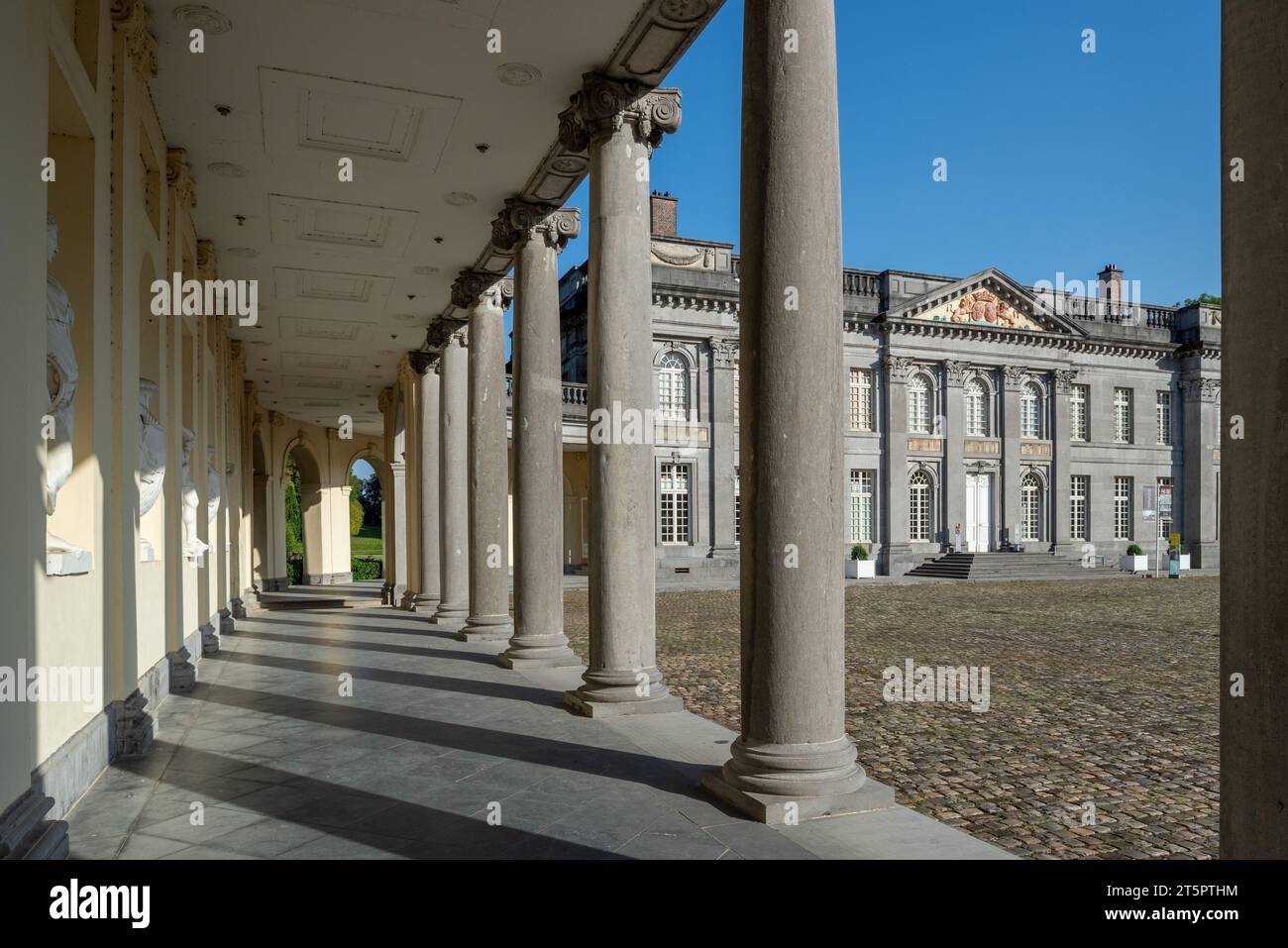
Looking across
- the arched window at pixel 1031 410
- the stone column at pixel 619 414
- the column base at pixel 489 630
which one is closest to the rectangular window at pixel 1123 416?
the arched window at pixel 1031 410

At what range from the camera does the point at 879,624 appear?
16922 mm

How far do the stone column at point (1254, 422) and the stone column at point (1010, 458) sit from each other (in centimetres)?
3944

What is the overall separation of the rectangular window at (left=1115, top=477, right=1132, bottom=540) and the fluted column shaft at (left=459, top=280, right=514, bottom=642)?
38.6 m

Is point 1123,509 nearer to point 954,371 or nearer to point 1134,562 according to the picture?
point 1134,562

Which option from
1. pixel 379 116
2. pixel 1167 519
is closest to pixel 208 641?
pixel 379 116

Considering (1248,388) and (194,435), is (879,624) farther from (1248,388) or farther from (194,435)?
(1248,388)

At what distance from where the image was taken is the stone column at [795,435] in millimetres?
4773

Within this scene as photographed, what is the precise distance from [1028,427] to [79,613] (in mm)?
41518

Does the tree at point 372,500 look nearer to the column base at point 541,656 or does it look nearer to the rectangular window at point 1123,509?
the rectangular window at point 1123,509

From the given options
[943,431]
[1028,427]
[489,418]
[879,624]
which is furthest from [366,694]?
[1028,427]

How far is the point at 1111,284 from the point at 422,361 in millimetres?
39868

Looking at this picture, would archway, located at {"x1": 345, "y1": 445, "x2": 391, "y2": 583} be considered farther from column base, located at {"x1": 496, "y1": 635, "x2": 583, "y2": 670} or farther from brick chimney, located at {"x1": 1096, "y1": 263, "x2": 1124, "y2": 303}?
brick chimney, located at {"x1": 1096, "y1": 263, "x2": 1124, "y2": 303}

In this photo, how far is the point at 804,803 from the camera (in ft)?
15.1

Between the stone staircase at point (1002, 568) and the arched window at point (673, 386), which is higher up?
the arched window at point (673, 386)
